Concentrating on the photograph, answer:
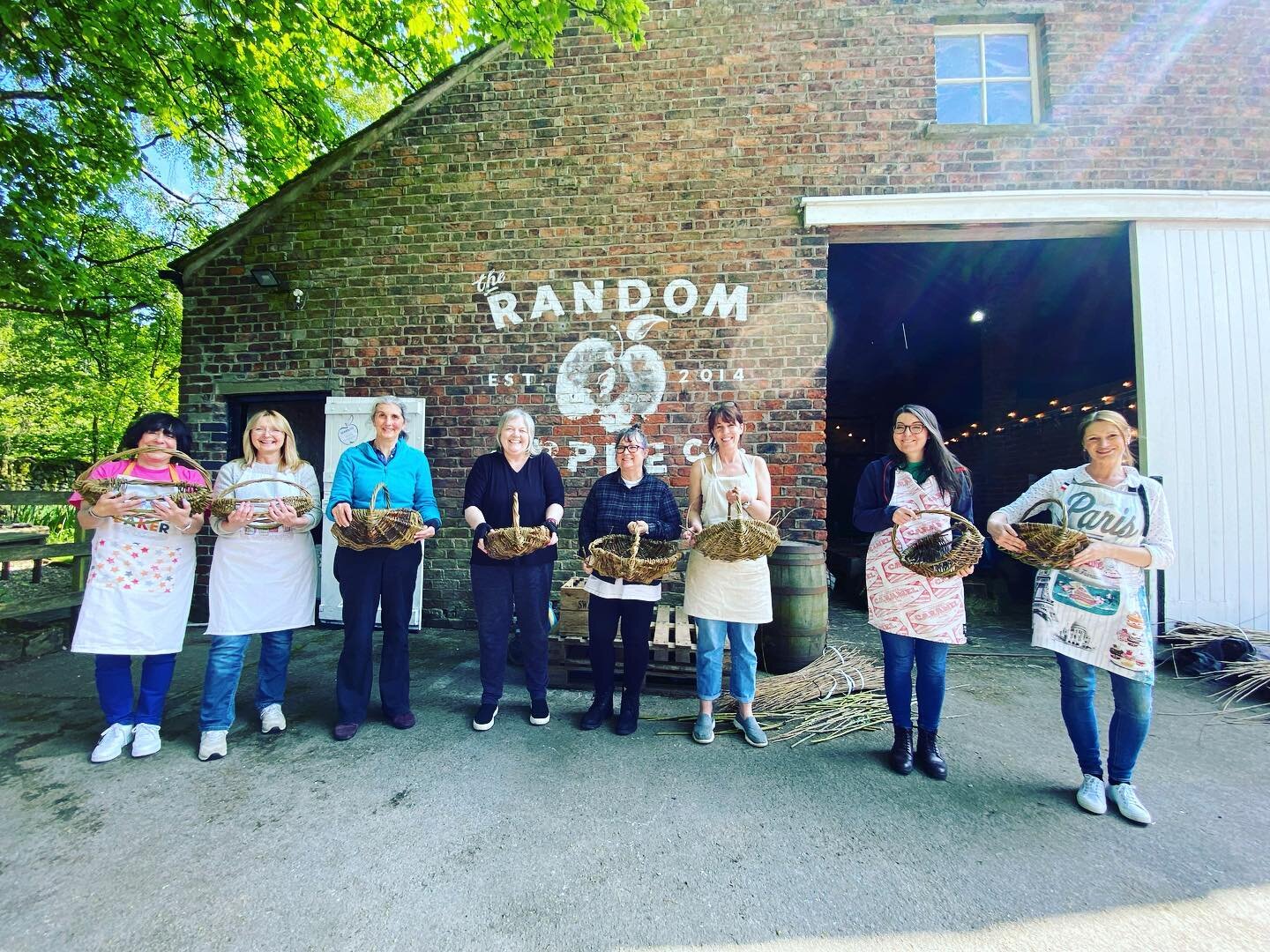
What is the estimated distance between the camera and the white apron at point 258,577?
2.70 metres

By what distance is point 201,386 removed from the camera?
506cm

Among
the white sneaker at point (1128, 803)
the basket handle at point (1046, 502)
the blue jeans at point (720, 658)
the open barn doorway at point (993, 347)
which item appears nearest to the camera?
the white sneaker at point (1128, 803)

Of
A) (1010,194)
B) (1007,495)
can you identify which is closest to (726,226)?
(1010,194)

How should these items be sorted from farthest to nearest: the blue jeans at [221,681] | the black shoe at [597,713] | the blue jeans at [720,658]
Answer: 1. the black shoe at [597,713]
2. the blue jeans at [720,658]
3. the blue jeans at [221,681]

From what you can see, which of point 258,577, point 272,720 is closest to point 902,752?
point 272,720

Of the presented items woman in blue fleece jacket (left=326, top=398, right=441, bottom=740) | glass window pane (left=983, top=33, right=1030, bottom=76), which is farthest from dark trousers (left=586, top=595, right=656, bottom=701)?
glass window pane (left=983, top=33, right=1030, bottom=76)

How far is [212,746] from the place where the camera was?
2588 millimetres

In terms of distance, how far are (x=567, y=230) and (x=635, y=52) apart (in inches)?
66.7

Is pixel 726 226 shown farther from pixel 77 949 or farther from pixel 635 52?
pixel 77 949

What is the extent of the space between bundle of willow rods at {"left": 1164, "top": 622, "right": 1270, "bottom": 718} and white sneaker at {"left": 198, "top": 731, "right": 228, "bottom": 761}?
566cm

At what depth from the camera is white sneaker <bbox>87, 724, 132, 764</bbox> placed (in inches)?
99.9

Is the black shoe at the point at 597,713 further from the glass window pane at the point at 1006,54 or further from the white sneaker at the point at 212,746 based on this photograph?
the glass window pane at the point at 1006,54

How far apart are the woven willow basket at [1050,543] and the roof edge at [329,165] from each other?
566 centimetres

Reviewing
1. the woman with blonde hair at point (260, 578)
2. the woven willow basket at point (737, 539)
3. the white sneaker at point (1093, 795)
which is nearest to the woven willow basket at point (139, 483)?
the woman with blonde hair at point (260, 578)
